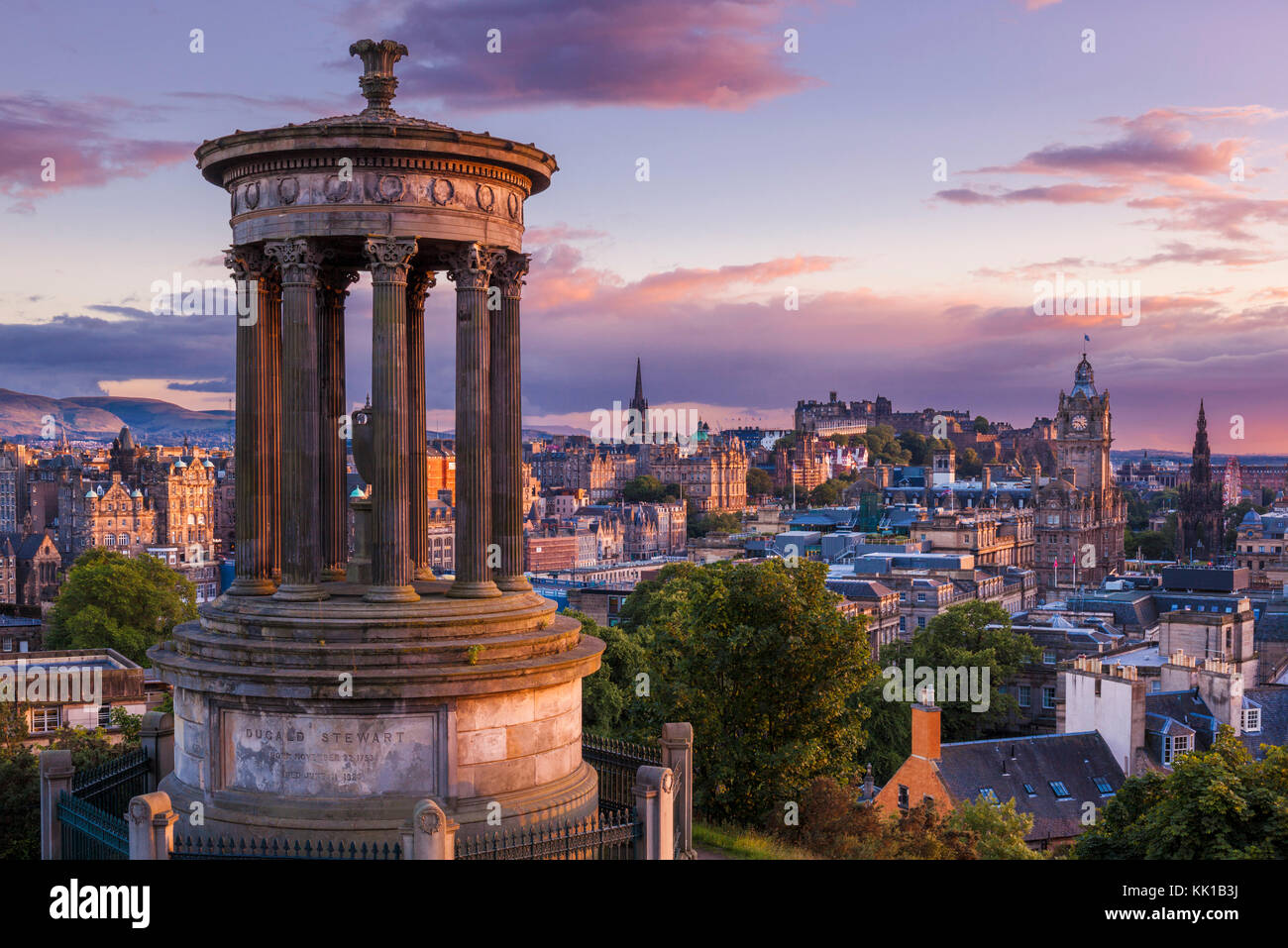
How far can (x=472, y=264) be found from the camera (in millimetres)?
21109

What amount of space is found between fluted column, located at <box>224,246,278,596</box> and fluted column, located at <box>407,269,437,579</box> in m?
2.58

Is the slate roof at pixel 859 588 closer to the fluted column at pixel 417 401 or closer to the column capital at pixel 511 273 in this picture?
the fluted column at pixel 417 401

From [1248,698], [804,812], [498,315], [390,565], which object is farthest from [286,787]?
[1248,698]

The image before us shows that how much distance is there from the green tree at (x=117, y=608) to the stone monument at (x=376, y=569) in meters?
67.6

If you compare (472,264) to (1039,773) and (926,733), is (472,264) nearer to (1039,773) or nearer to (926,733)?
(926,733)

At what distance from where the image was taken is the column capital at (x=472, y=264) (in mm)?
21078

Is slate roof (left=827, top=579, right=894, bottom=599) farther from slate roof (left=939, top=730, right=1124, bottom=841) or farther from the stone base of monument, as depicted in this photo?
the stone base of monument

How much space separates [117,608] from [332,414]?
7003 centimetres

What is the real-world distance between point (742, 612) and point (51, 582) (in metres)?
138

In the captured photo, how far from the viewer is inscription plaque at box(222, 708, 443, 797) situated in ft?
62.6

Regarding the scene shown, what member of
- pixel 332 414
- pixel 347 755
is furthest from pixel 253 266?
pixel 347 755

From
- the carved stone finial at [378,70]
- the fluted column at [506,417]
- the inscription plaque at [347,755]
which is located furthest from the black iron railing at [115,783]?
the carved stone finial at [378,70]

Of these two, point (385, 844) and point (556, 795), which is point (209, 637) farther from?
point (556, 795)

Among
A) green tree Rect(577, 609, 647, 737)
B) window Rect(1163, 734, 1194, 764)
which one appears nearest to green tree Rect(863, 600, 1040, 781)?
green tree Rect(577, 609, 647, 737)
